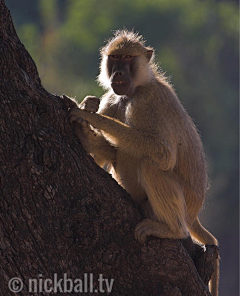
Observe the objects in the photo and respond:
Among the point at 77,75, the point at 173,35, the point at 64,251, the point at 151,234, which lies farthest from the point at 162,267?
the point at 173,35

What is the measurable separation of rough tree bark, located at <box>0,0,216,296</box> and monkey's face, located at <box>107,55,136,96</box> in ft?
2.87

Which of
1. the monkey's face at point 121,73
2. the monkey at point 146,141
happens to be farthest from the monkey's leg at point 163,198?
the monkey's face at point 121,73

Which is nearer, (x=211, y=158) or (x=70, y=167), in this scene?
(x=70, y=167)

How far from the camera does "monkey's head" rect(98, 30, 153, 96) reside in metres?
5.26

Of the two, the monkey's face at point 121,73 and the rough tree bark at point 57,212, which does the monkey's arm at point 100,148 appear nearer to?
the monkey's face at point 121,73

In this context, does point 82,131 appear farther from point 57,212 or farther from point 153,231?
point 153,231

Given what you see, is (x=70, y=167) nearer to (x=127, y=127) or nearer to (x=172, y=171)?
(x=127, y=127)

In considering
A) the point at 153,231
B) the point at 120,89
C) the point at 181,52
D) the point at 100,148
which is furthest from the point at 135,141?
the point at 181,52

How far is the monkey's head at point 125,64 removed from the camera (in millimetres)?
5262

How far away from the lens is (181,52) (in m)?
27.1

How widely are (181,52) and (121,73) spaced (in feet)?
73.6

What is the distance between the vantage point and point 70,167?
414 cm

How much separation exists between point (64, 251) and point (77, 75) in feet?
57.4

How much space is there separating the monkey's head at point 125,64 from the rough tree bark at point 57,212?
923mm
